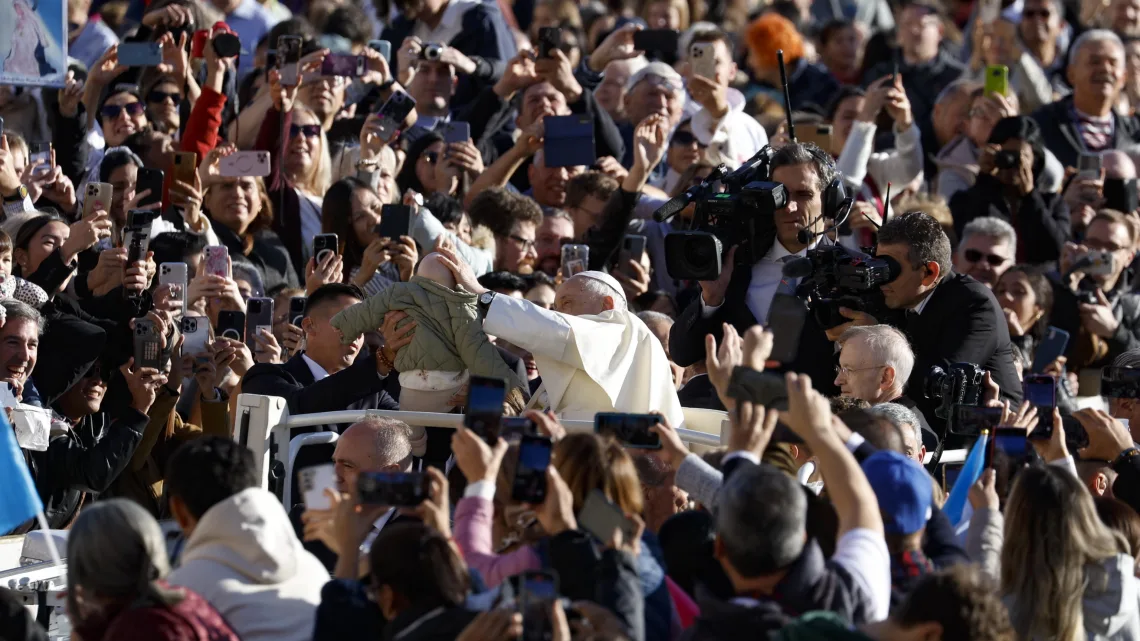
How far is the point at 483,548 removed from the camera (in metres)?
5.20

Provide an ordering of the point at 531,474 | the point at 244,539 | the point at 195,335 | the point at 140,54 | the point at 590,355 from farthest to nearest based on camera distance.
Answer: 1. the point at 140,54
2. the point at 195,335
3. the point at 590,355
4. the point at 531,474
5. the point at 244,539

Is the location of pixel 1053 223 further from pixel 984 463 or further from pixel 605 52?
pixel 984 463

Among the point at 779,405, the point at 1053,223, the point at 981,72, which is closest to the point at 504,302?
the point at 779,405

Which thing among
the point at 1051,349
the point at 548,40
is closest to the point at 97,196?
the point at 548,40

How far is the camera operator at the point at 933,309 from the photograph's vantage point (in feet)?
24.6

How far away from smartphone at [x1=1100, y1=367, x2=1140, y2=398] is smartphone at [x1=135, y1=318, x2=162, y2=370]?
3.75 metres

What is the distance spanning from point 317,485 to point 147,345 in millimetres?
2807

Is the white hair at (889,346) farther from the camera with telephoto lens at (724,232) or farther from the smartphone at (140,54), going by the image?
the smartphone at (140,54)

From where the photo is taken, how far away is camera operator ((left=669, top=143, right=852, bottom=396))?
24.7 feet

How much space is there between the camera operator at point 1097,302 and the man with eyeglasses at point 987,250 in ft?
1.34

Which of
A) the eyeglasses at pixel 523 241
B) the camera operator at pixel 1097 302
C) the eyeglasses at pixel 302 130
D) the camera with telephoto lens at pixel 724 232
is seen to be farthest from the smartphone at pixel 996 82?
the camera with telephoto lens at pixel 724 232

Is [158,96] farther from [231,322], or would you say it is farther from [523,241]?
[231,322]

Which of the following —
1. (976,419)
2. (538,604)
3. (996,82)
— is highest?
(538,604)

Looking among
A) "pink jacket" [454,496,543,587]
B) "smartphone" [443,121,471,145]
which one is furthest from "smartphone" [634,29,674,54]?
"pink jacket" [454,496,543,587]
